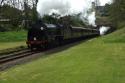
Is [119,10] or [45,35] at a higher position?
[119,10]

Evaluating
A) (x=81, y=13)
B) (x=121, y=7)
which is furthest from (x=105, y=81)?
(x=121, y=7)

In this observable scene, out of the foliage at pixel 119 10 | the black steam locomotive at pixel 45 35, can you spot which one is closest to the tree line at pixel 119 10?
the foliage at pixel 119 10

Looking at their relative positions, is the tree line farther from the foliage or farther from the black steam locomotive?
the black steam locomotive

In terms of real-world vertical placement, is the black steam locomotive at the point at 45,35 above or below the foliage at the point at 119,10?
below

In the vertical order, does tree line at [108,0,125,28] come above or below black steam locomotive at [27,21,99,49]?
above

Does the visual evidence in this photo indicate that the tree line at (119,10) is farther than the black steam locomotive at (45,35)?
Yes

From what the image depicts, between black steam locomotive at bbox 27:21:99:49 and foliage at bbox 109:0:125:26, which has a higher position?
foliage at bbox 109:0:125:26

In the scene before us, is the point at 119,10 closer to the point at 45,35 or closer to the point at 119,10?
the point at 119,10

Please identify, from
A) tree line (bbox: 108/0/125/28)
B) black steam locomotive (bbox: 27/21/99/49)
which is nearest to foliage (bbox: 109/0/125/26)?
tree line (bbox: 108/0/125/28)

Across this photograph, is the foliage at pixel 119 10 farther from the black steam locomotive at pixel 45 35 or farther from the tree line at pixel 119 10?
the black steam locomotive at pixel 45 35

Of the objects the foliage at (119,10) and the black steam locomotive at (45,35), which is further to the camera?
the foliage at (119,10)

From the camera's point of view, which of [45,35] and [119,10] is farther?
[119,10]

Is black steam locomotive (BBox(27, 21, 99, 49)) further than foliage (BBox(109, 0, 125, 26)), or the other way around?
foliage (BBox(109, 0, 125, 26))

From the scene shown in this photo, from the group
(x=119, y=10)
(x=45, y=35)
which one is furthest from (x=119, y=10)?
(x=45, y=35)
